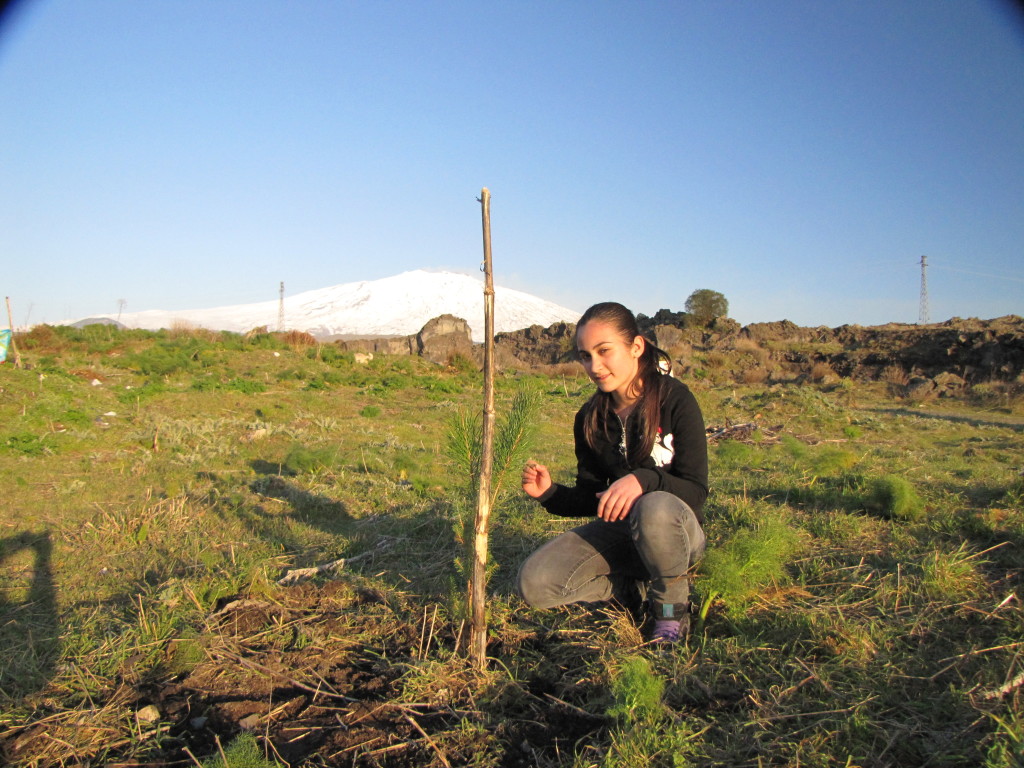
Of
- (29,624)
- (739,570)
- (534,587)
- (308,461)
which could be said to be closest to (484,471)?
(534,587)

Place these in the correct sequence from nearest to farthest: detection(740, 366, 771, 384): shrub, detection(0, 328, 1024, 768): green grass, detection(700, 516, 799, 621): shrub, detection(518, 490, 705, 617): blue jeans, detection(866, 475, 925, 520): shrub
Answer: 1. detection(0, 328, 1024, 768): green grass
2. detection(518, 490, 705, 617): blue jeans
3. detection(700, 516, 799, 621): shrub
4. detection(866, 475, 925, 520): shrub
5. detection(740, 366, 771, 384): shrub

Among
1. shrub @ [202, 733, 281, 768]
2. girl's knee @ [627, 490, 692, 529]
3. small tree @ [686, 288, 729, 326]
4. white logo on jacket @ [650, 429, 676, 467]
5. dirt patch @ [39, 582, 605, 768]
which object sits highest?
small tree @ [686, 288, 729, 326]

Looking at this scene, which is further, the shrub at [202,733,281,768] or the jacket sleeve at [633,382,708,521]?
the jacket sleeve at [633,382,708,521]

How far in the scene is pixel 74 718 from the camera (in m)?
1.77

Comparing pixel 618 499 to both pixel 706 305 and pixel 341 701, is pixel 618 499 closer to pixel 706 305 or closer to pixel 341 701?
pixel 341 701

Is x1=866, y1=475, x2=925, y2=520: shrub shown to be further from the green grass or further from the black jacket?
the black jacket

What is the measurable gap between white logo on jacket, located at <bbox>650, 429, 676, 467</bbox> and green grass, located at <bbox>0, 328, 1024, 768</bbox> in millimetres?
405

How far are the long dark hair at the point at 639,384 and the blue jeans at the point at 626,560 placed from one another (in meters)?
0.23

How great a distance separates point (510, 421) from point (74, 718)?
1.56 m

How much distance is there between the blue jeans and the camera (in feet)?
7.09

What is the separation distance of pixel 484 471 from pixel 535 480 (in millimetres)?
428

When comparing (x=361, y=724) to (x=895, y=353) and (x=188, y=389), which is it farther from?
(x=895, y=353)

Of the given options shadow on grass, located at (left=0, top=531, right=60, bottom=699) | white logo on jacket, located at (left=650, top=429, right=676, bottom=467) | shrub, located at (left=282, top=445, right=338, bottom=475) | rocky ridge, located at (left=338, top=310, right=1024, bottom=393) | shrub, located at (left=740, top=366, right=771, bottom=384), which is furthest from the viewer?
shrub, located at (left=740, top=366, right=771, bottom=384)

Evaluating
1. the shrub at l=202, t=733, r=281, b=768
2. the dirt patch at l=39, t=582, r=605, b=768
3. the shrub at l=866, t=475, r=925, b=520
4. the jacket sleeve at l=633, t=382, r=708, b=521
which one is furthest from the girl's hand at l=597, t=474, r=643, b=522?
the shrub at l=866, t=475, r=925, b=520
